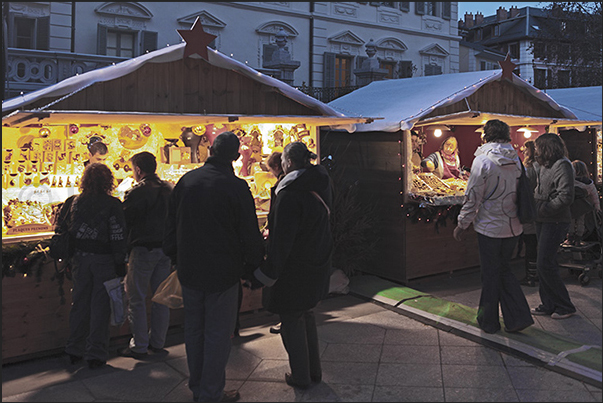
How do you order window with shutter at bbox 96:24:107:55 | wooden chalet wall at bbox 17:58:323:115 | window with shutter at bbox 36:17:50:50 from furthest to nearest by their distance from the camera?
window with shutter at bbox 96:24:107:55 → window with shutter at bbox 36:17:50:50 → wooden chalet wall at bbox 17:58:323:115

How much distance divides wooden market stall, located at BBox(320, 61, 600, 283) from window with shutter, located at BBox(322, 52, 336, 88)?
48.0 feet

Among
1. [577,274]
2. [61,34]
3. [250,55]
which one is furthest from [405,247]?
[250,55]

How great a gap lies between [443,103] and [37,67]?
9685mm

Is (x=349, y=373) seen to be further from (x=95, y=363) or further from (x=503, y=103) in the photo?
(x=503, y=103)

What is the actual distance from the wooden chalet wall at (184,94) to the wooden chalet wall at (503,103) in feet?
7.12

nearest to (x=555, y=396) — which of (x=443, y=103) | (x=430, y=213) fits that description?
(x=430, y=213)

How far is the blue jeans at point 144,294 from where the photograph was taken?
529 cm

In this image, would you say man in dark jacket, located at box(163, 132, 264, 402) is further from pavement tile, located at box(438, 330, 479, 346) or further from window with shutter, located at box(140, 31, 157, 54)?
window with shutter, located at box(140, 31, 157, 54)

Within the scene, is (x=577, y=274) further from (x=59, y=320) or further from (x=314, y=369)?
(x=59, y=320)

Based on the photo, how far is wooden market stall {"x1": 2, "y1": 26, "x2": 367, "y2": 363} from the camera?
207 inches

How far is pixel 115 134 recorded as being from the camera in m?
6.45

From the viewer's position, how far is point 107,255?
5.04m

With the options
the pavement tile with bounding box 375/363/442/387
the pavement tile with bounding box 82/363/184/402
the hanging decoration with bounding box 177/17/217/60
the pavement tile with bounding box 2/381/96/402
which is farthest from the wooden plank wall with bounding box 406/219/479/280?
the pavement tile with bounding box 2/381/96/402

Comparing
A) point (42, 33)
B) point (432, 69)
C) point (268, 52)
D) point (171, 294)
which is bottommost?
point (171, 294)
